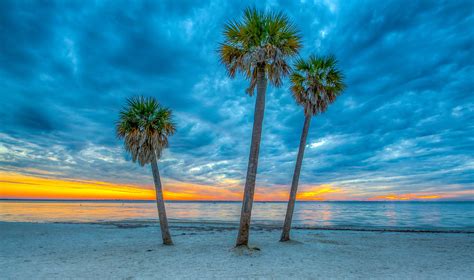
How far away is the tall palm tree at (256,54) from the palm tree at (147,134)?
568cm

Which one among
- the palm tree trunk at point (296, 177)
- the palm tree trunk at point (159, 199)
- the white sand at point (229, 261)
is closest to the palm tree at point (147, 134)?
the palm tree trunk at point (159, 199)

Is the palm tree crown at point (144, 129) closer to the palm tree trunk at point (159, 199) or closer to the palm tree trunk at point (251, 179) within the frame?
the palm tree trunk at point (159, 199)

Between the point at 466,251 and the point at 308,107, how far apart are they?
44.0 feet

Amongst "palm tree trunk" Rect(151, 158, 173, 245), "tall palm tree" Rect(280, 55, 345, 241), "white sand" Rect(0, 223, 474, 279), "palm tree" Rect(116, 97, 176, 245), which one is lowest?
"white sand" Rect(0, 223, 474, 279)

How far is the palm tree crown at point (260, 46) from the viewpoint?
17281 mm

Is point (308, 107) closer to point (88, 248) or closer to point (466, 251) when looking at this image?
point (466, 251)

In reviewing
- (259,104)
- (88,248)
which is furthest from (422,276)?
(88,248)

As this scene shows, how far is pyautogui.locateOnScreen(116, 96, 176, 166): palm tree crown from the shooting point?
65.3 ft

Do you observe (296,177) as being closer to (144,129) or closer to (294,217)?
(144,129)

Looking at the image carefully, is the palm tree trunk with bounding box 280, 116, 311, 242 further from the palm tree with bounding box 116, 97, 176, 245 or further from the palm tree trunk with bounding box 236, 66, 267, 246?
the palm tree with bounding box 116, 97, 176, 245

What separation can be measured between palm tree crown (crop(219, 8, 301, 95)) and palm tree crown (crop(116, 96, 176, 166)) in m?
5.74

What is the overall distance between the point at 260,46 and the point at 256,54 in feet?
1.76

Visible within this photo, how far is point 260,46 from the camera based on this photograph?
17422 millimetres

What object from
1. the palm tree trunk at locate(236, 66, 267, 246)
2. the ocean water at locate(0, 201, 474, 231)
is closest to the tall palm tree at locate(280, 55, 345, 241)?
the palm tree trunk at locate(236, 66, 267, 246)
